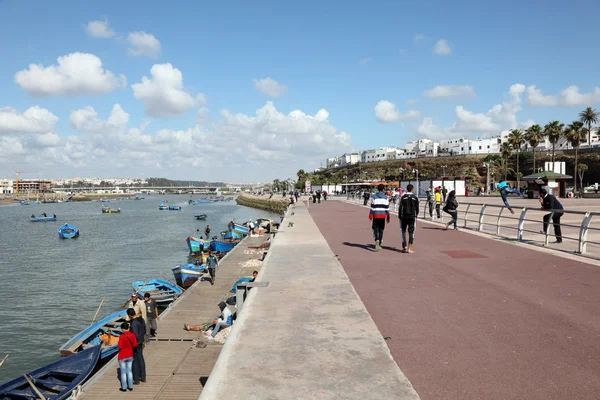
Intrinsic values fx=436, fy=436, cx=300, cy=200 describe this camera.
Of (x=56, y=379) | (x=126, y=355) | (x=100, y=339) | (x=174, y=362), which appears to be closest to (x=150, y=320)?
(x=174, y=362)

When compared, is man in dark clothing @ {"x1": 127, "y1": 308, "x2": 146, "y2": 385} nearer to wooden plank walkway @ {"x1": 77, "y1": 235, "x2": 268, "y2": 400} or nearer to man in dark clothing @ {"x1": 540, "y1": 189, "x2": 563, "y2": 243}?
wooden plank walkway @ {"x1": 77, "y1": 235, "x2": 268, "y2": 400}

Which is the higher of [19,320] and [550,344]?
[550,344]

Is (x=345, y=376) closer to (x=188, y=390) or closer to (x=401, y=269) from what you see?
(x=401, y=269)

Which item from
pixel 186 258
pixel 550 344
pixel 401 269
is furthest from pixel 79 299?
pixel 550 344

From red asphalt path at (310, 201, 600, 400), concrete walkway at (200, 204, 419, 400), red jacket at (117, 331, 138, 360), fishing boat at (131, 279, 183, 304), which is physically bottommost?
fishing boat at (131, 279, 183, 304)

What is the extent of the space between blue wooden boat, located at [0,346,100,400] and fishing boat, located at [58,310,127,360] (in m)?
1.67

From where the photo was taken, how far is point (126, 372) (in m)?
9.62

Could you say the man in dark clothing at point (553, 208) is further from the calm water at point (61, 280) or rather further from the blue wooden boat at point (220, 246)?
the blue wooden boat at point (220, 246)

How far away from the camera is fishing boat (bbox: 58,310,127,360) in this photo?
45.6 ft

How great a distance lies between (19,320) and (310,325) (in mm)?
21063

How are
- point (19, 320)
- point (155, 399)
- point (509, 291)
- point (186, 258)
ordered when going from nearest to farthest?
point (509, 291), point (155, 399), point (19, 320), point (186, 258)

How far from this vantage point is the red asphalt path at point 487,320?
4293 millimetres

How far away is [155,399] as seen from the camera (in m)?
9.75

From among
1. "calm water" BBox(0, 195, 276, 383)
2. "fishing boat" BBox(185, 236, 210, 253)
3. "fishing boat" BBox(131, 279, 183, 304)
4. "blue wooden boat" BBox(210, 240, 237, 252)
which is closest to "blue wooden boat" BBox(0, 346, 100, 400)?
"calm water" BBox(0, 195, 276, 383)
